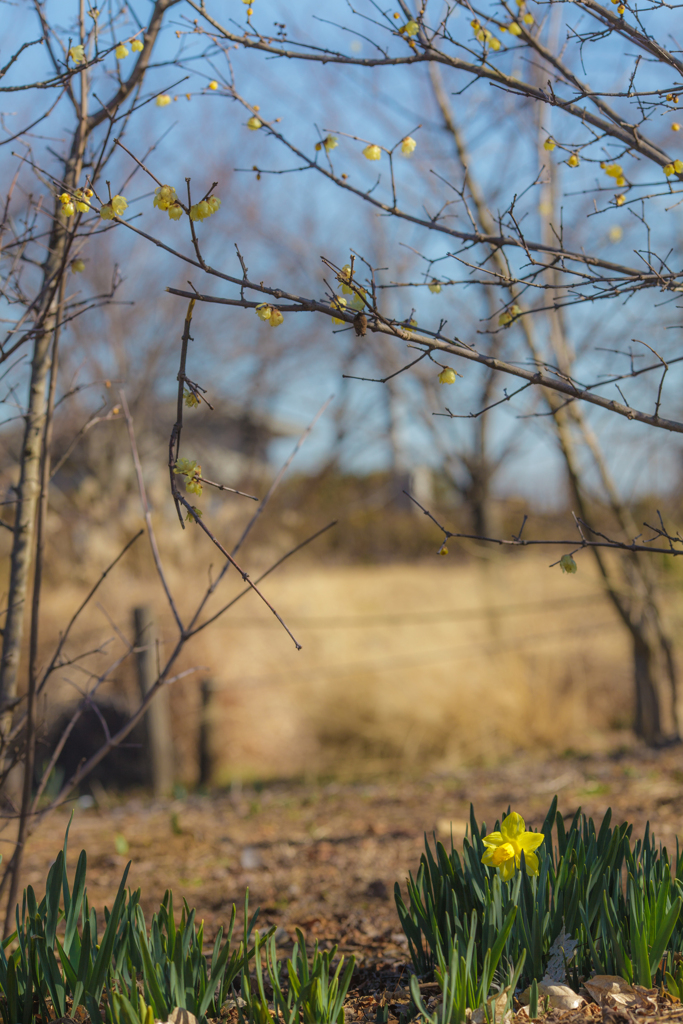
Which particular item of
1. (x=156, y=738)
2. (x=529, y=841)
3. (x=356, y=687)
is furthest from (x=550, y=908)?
(x=356, y=687)

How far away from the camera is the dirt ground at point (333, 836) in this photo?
2.52m

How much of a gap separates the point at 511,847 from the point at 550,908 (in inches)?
8.9

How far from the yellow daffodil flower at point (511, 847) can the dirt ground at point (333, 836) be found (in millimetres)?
397

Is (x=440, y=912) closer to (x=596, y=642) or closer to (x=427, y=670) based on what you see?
(x=427, y=670)

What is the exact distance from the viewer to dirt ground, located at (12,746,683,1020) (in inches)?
99.2

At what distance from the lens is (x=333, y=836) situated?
3613mm

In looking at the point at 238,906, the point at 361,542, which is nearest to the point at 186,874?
the point at 238,906

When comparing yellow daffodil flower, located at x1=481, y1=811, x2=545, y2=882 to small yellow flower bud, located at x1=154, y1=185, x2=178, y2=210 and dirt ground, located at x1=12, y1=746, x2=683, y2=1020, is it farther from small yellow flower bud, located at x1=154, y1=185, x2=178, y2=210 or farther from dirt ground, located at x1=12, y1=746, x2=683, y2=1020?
small yellow flower bud, located at x1=154, y1=185, x2=178, y2=210

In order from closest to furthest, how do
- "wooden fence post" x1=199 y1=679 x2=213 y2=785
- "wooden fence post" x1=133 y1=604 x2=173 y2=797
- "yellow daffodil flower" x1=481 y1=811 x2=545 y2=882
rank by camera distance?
"yellow daffodil flower" x1=481 y1=811 x2=545 y2=882, "wooden fence post" x1=133 y1=604 x2=173 y2=797, "wooden fence post" x1=199 y1=679 x2=213 y2=785

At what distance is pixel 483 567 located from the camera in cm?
937

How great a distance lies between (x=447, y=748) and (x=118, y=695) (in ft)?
9.12

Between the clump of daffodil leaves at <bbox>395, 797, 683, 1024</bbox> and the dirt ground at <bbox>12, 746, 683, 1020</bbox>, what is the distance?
0.26 m

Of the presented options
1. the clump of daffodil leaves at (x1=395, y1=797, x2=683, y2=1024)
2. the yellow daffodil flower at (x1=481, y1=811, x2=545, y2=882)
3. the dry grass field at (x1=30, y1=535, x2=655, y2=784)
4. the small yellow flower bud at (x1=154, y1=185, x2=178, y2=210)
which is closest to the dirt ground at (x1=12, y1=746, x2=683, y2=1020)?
the clump of daffodil leaves at (x1=395, y1=797, x2=683, y2=1024)

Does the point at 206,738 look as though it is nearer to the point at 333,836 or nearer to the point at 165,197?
the point at 333,836
